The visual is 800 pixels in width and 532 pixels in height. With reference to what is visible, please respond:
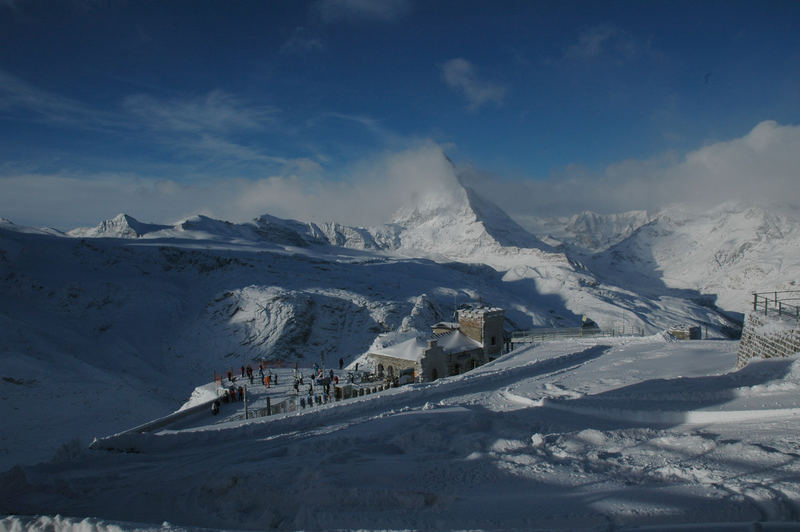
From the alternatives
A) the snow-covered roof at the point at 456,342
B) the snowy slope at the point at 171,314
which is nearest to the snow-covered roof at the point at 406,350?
the snow-covered roof at the point at 456,342

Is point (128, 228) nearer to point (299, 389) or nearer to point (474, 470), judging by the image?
point (299, 389)

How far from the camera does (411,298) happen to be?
61.8m

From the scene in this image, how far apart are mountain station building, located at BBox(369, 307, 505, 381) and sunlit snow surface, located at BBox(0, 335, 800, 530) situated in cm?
1435

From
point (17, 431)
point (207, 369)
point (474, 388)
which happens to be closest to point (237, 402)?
point (17, 431)

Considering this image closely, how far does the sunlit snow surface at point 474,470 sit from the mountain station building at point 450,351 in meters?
14.4

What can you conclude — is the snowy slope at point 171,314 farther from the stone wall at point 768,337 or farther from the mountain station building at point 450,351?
the stone wall at point 768,337

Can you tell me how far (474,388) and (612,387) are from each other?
14.7ft

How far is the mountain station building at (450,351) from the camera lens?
90.1ft

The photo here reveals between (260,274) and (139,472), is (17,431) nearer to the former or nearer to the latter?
(139,472)

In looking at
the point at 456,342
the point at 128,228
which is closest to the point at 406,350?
the point at 456,342

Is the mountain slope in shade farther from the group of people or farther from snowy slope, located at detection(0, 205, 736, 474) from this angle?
the group of people

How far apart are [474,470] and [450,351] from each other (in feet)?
68.4

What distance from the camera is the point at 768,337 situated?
14.9 m

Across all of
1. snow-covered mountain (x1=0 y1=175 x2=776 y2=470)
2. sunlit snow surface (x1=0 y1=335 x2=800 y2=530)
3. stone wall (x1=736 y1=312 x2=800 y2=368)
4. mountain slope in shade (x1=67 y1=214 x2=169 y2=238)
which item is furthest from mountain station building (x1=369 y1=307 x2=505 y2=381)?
mountain slope in shade (x1=67 y1=214 x2=169 y2=238)
